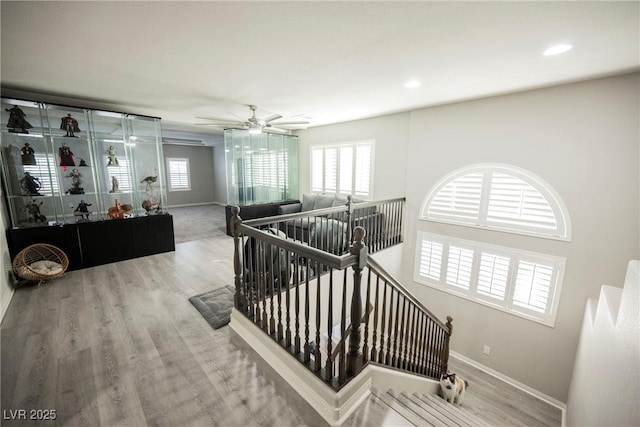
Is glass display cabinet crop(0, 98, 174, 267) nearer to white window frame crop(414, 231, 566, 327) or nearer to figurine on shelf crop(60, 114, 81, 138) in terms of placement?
figurine on shelf crop(60, 114, 81, 138)

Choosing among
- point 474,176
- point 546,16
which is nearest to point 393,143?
point 474,176

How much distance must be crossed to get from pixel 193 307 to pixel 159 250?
2.52m

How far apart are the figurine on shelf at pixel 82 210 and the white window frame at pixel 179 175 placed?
6.51 m

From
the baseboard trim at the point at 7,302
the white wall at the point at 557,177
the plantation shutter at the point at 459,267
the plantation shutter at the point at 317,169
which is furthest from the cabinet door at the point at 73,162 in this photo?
the plantation shutter at the point at 459,267

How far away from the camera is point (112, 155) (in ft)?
15.0

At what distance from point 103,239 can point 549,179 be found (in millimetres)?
7046

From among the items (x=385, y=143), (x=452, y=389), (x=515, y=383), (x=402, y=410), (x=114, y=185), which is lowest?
(x=515, y=383)

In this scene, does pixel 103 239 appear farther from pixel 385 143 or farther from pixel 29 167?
pixel 385 143

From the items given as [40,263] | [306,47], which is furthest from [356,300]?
[40,263]

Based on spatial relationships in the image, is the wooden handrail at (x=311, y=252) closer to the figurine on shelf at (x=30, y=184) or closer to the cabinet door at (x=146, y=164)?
the cabinet door at (x=146, y=164)

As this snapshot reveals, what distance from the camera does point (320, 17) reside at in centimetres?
180

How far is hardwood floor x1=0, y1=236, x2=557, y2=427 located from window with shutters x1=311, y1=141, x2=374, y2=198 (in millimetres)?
4091

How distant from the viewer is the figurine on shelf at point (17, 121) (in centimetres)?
359

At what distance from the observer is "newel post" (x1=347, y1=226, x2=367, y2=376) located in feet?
5.28
